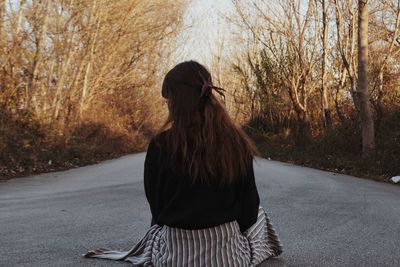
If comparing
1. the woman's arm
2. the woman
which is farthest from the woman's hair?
the woman's arm

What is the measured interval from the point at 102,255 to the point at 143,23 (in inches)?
898

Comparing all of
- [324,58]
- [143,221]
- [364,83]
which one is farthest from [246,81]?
[143,221]

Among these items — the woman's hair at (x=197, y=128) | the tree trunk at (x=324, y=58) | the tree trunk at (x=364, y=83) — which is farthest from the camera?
the tree trunk at (x=324, y=58)

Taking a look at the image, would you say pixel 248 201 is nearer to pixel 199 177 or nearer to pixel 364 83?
pixel 199 177

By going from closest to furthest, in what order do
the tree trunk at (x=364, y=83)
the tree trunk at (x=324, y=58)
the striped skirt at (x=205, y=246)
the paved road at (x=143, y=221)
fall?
1. the striped skirt at (x=205, y=246)
2. the paved road at (x=143, y=221)
3. the tree trunk at (x=364, y=83)
4. the tree trunk at (x=324, y=58)

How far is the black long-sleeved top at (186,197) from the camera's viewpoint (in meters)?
3.12

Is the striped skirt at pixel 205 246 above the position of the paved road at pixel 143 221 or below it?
above

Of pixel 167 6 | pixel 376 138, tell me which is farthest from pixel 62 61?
pixel 376 138

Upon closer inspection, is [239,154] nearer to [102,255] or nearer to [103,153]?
[102,255]

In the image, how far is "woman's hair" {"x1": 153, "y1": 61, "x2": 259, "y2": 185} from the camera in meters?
3.04

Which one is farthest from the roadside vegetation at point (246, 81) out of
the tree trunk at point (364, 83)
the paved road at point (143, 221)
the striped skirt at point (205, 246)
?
the striped skirt at point (205, 246)

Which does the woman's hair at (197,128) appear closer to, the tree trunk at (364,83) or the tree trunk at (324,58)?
the tree trunk at (364,83)

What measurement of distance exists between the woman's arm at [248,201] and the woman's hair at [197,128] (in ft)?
0.67

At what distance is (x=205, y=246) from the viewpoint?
328 centimetres
